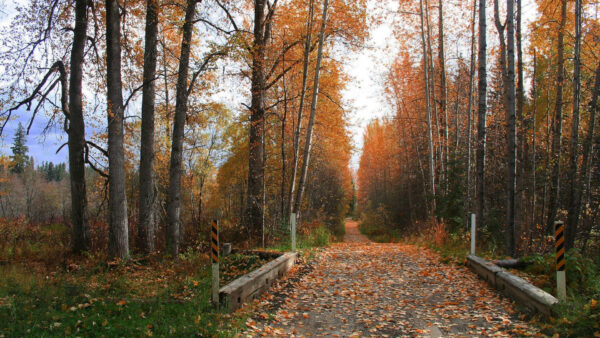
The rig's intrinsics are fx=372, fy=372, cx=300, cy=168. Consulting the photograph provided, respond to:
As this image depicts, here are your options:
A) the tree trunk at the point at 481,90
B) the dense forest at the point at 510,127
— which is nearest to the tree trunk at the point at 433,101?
the dense forest at the point at 510,127

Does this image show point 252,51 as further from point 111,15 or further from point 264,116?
point 111,15

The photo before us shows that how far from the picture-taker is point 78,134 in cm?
855

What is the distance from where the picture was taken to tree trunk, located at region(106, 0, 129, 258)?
26.2 feet

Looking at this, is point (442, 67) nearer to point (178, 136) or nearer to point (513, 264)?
point (513, 264)

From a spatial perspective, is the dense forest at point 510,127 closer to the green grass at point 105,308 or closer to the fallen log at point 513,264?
the fallen log at point 513,264

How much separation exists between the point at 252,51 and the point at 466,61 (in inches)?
422

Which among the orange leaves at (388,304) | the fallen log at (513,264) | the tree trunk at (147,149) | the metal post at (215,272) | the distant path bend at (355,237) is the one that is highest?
A: the tree trunk at (147,149)

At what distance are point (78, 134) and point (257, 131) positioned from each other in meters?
5.17

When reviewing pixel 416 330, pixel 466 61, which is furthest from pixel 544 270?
pixel 466 61

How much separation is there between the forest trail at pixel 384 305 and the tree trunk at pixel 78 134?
5163mm

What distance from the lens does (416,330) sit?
4930 millimetres

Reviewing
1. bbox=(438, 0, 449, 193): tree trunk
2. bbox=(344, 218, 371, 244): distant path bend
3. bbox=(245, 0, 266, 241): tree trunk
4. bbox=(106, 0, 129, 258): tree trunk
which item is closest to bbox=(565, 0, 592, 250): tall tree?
bbox=(438, 0, 449, 193): tree trunk

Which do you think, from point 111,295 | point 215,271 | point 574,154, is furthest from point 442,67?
point 111,295

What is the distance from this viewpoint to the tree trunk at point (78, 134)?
841 cm
